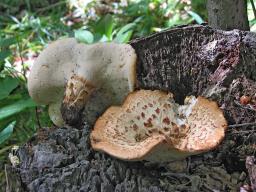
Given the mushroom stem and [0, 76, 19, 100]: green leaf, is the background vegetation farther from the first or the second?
the mushroom stem

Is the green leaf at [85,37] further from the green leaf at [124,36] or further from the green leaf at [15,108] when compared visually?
the green leaf at [15,108]

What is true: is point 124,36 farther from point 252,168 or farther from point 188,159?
point 252,168

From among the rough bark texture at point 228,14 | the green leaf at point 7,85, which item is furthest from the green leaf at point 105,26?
the rough bark texture at point 228,14

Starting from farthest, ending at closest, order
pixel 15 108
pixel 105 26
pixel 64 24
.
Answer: pixel 64 24 → pixel 105 26 → pixel 15 108

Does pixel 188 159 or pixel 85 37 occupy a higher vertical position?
pixel 85 37

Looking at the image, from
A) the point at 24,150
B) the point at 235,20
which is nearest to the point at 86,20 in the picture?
the point at 235,20

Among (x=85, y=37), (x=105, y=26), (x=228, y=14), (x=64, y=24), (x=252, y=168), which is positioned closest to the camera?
(x=252, y=168)

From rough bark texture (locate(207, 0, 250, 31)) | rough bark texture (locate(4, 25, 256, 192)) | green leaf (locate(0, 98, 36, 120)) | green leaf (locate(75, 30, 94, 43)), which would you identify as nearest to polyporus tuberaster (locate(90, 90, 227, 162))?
rough bark texture (locate(4, 25, 256, 192))

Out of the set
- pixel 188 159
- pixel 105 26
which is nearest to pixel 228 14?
pixel 188 159
